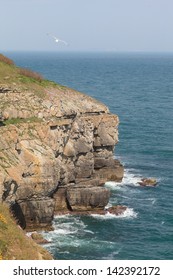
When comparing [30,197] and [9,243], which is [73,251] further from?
[9,243]

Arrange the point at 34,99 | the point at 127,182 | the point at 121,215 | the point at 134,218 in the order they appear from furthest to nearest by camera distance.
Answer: the point at 127,182
the point at 34,99
the point at 121,215
the point at 134,218

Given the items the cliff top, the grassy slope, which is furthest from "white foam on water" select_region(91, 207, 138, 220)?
the grassy slope

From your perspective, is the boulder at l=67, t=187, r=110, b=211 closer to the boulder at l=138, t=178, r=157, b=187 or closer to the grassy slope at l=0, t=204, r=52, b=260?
the boulder at l=138, t=178, r=157, b=187

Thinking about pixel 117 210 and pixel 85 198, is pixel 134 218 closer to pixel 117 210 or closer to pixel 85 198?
pixel 117 210

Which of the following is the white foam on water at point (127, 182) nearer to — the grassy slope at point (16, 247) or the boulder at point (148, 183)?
the boulder at point (148, 183)

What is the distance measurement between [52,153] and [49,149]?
62 centimetres

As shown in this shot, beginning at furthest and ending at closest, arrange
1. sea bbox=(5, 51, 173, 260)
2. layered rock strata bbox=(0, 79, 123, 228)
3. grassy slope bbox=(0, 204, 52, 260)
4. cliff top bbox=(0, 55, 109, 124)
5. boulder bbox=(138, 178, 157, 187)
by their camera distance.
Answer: boulder bbox=(138, 178, 157, 187)
cliff top bbox=(0, 55, 109, 124)
layered rock strata bbox=(0, 79, 123, 228)
sea bbox=(5, 51, 173, 260)
grassy slope bbox=(0, 204, 52, 260)

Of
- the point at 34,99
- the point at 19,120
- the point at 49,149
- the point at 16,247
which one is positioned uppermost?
the point at 34,99

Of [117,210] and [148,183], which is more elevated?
[148,183]

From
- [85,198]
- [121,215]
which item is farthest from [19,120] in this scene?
[121,215]

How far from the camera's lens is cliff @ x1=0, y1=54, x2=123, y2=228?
2318 inches

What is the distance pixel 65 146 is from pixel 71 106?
5.85 meters

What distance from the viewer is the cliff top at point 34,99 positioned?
64562mm

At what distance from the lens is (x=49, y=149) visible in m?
62.5
